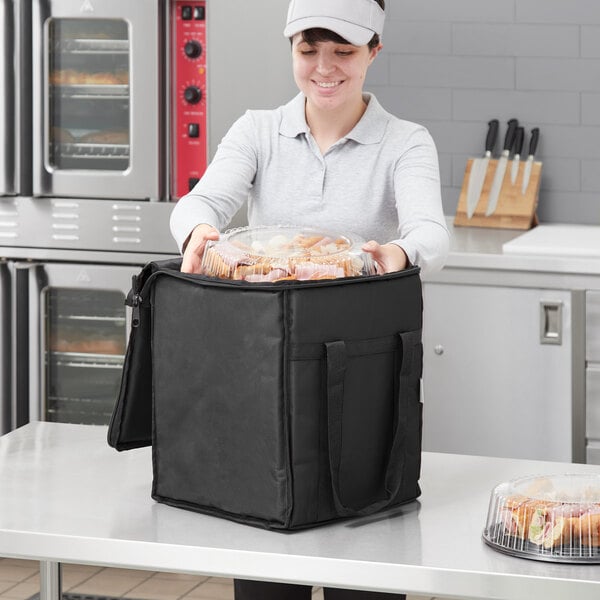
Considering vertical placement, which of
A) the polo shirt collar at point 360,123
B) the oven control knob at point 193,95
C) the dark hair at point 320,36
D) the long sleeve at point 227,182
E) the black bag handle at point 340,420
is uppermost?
the oven control knob at point 193,95

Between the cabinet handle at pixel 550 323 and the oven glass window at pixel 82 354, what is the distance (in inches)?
52.7

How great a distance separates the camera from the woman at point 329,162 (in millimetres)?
1974

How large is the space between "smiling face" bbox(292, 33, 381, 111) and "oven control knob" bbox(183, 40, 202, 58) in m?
1.55

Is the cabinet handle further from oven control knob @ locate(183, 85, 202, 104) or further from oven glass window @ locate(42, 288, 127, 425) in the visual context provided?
oven glass window @ locate(42, 288, 127, 425)

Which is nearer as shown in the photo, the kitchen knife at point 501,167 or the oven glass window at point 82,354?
the oven glass window at point 82,354

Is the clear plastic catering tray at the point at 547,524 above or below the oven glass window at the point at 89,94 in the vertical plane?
below

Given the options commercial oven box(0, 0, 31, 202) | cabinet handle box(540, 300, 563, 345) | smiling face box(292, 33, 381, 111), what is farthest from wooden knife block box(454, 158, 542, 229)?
smiling face box(292, 33, 381, 111)

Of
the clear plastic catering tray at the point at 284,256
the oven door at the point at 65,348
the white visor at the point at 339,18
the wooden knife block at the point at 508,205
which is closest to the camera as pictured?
the clear plastic catering tray at the point at 284,256

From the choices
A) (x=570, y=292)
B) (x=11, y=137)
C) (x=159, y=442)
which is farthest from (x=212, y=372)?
(x=11, y=137)

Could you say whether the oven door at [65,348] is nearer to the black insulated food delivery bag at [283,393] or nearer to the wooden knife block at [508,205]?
the wooden knife block at [508,205]

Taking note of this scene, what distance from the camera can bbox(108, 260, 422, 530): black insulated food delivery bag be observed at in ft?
5.28

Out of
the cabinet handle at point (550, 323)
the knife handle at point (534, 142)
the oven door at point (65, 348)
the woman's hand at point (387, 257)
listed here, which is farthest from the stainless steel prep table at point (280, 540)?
the knife handle at point (534, 142)

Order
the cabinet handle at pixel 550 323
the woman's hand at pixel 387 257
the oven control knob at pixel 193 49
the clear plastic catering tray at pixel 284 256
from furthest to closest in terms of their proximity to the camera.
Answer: the oven control knob at pixel 193 49 → the cabinet handle at pixel 550 323 → the woman's hand at pixel 387 257 → the clear plastic catering tray at pixel 284 256

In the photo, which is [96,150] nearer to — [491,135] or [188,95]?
[188,95]
